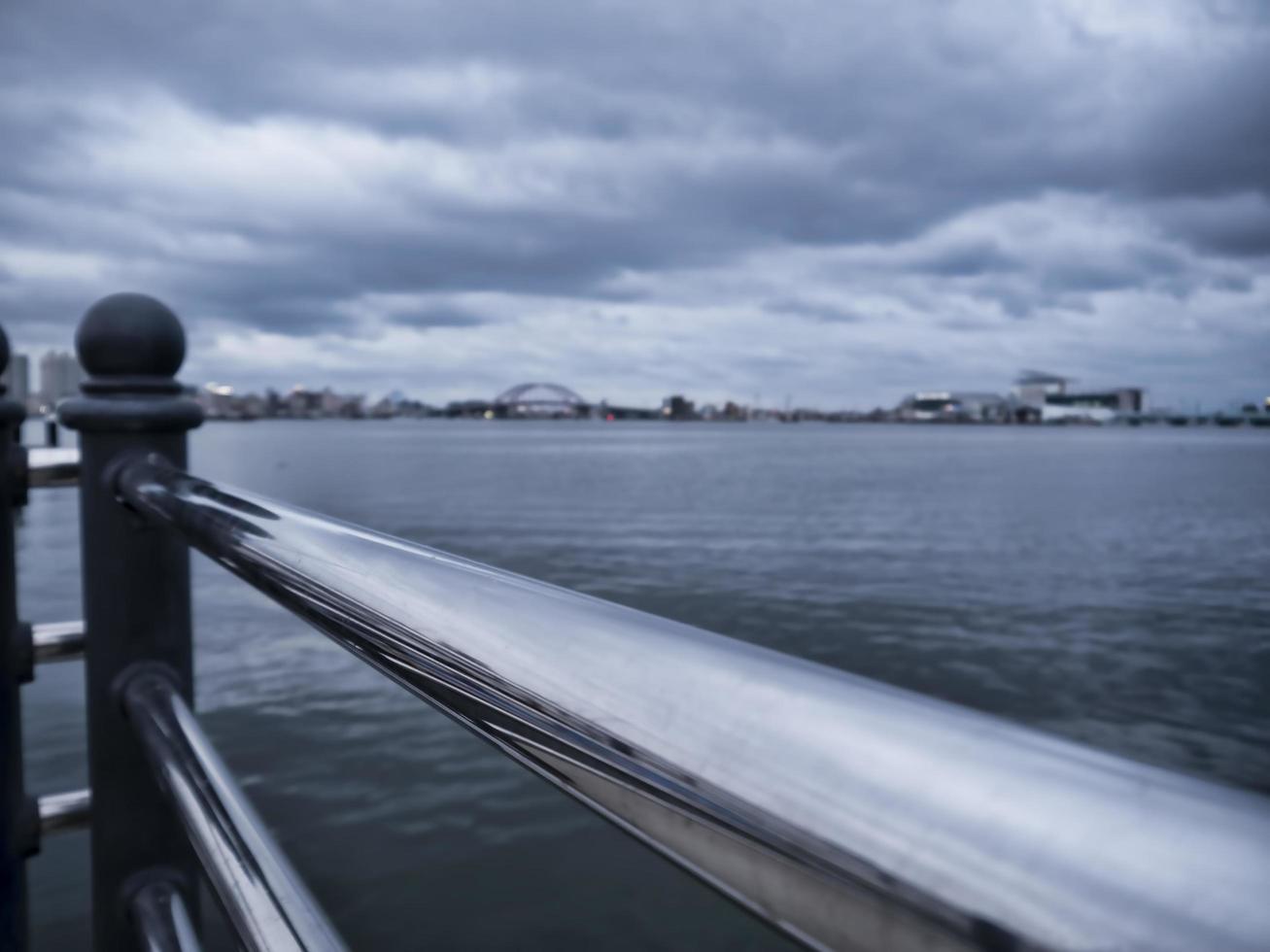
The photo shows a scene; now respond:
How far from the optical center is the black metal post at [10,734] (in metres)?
1.66

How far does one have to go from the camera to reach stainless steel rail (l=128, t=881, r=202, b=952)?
51.8 inches

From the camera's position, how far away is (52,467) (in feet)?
5.78

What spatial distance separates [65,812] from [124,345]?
84cm

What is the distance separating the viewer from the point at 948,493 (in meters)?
38.0

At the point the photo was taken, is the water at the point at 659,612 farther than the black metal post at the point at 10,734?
Yes

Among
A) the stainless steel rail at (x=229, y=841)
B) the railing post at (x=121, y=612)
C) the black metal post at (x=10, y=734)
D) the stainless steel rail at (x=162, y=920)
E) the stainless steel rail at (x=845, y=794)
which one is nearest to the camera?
the stainless steel rail at (x=845, y=794)

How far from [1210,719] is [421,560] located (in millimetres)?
11145

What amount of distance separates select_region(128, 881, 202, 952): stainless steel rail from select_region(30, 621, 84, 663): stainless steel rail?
18.3 inches

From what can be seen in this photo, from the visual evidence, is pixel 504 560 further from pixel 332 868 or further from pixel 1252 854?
pixel 1252 854

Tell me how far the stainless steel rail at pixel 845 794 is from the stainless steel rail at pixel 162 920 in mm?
1075

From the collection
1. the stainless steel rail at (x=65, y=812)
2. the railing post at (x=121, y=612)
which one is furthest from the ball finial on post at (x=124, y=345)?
the stainless steel rail at (x=65, y=812)

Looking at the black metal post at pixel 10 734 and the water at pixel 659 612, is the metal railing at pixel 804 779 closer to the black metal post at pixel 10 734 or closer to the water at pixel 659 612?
the black metal post at pixel 10 734

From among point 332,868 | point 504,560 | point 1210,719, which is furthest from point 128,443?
point 504,560

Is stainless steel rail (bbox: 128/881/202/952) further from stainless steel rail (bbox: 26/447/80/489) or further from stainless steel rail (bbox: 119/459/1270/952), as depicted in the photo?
stainless steel rail (bbox: 119/459/1270/952)
